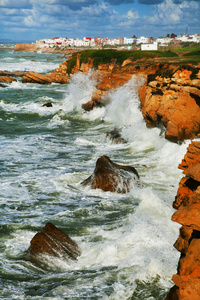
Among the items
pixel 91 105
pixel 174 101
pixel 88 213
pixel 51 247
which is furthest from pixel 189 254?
pixel 91 105

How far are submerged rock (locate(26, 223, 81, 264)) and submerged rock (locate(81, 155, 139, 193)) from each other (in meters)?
4.21

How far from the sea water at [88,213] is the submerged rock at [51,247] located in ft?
0.55

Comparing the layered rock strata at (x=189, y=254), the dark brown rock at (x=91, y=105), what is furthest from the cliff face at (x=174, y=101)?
the layered rock strata at (x=189, y=254)

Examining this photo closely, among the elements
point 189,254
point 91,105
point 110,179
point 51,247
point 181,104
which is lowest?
point 51,247

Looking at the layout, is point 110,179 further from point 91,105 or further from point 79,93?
point 79,93

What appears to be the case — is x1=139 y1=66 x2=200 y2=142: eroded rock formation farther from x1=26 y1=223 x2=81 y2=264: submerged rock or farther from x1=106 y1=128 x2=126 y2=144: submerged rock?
x1=26 y1=223 x2=81 y2=264: submerged rock

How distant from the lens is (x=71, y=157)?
59.4ft

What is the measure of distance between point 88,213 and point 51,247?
278 centimetres

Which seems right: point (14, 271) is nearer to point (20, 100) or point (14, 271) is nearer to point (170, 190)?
point (170, 190)

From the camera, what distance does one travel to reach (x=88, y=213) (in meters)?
11.3

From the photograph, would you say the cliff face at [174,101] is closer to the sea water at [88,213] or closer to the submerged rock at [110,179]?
the sea water at [88,213]

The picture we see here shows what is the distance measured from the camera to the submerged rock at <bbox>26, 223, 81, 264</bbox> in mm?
8586

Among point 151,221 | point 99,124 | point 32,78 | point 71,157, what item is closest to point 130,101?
point 99,124

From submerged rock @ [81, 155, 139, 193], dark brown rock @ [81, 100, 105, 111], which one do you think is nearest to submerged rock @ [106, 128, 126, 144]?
submerged rock @ [81, 155, 139, 193]
